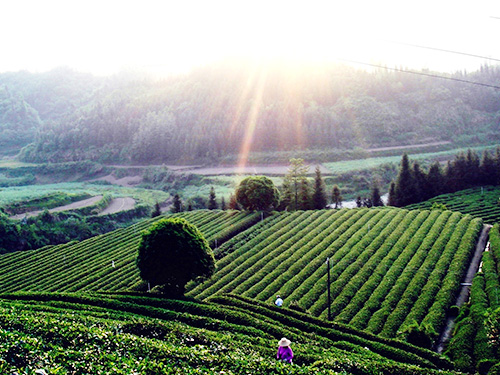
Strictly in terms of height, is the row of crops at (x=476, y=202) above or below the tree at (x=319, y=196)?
below

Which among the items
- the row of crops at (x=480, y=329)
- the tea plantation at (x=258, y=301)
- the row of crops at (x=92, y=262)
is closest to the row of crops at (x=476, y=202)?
the tea plantation at (x=258, y=301)

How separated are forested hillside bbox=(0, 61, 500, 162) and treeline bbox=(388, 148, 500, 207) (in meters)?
51.4

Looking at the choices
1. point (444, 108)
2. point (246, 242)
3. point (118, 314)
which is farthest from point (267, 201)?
point (444, 108)

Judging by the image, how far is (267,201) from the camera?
1838 inches

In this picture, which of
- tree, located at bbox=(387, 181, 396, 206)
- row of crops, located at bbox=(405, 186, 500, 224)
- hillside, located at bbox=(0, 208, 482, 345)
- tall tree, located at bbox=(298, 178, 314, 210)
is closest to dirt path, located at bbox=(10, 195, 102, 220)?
hillside, located at bbox=(0, 208, 482, 345)

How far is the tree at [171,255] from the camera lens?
24.5 metres

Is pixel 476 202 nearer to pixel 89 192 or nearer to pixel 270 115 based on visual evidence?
pixel 89 192

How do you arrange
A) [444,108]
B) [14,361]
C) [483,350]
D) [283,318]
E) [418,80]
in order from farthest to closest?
[418,80] → [444,108] → [283,318] → [483,350] → [14,361]

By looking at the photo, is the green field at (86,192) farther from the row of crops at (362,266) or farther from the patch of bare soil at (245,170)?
the row of crops at (362,266)

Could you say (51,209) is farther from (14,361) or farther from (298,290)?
(14,361)

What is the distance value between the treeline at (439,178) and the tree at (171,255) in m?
43.0

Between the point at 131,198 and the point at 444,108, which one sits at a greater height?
the point at 444,108

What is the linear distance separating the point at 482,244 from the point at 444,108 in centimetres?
11185

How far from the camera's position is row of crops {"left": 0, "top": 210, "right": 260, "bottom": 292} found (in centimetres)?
3391
